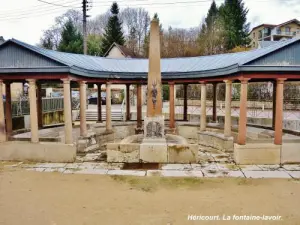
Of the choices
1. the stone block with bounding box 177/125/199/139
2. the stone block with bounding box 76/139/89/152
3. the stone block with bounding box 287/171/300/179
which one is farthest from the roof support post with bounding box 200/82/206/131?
the stone block with bounding box 76/139/89/152

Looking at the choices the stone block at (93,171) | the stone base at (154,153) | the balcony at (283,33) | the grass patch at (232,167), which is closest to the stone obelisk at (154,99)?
the stone base at (154,153)

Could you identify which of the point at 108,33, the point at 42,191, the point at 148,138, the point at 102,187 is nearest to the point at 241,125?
the point at 148,138

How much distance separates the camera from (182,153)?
36.2ft

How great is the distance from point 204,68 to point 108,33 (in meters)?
32.0

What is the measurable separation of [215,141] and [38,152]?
8.86 m

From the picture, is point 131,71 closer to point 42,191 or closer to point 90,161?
point 90,161

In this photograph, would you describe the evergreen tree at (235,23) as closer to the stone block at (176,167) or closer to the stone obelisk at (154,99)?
the stone obelisk at (154,99)

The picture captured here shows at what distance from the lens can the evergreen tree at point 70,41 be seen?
117 feet

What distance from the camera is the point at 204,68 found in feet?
46.7

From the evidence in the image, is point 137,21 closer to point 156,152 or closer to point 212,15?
point 212,15

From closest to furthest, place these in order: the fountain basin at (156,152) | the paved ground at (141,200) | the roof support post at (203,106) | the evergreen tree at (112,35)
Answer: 1. the paved ground at (141,200)
2. the fountain basin at (156,152)
3. the roof support post at (203,106)
4. the evergreen tree at (112,35)

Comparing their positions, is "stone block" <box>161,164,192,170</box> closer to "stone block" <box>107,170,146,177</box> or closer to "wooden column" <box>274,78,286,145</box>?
"stone block" <box>107,170,146,177</box>

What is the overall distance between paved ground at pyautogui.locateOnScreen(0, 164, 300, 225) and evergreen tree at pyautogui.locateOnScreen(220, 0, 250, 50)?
33.6m

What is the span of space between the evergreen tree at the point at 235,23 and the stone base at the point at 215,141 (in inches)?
1089
